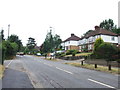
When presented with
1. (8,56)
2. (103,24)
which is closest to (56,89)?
(8,56)

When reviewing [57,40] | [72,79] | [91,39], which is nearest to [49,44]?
[57,40]

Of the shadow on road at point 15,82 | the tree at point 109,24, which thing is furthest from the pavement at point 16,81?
the tree at point 109,24

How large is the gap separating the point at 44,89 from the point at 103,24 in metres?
92.8

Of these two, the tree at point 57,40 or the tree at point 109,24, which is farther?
the tree at point 57,40

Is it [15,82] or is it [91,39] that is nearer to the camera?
[15,82]

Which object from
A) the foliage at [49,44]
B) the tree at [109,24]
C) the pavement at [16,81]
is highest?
the tree at [109,24]

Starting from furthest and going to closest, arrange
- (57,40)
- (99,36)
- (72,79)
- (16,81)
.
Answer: (57,40), (99,36), (72,79), (16,81)

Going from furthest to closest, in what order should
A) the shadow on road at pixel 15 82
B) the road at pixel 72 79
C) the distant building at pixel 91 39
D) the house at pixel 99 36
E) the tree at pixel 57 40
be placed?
the tree at pixel 57 40
the distant building at pixel 91 39
the house at pixel 99 36
the road at pixel 72 79
the shadow on road at pixel 15 82

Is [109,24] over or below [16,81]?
over

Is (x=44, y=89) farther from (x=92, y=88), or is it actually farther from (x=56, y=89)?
(x=92, y=88)

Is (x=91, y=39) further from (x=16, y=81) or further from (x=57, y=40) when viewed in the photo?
(x=16, y=81)

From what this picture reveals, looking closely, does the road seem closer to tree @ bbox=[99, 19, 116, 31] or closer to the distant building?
the distant building

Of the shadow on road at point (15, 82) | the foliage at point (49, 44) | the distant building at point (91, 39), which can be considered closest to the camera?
the shadow on road at point (15, 82)

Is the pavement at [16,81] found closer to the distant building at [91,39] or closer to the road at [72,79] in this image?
the road at [72,79]
